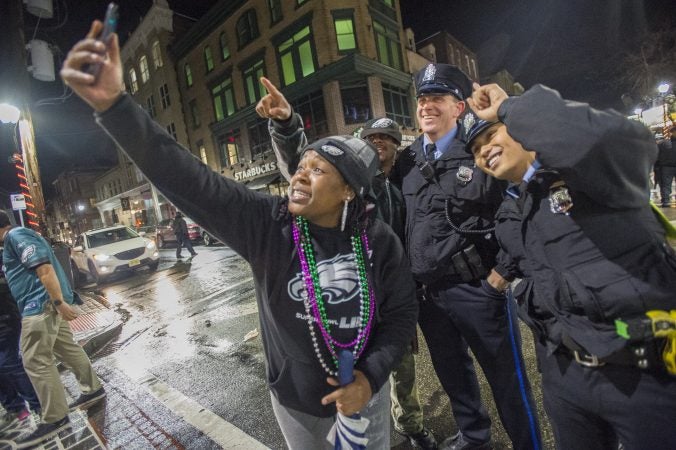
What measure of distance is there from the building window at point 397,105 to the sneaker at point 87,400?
61.1 feet

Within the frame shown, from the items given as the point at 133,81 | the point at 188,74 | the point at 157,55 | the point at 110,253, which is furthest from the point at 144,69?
the point at 110,253

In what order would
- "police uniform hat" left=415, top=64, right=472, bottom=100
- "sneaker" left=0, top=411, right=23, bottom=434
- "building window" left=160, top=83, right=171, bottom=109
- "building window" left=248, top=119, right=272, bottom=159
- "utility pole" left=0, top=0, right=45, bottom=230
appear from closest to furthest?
"police uniform hat" left=415, top=64, right=472, bottom=100 → "sneaker" left=0, top=411, right=23, bottom=434 → "utility pole" left=0, top=0, right=45, bottom=230 → "building window" left=248, top=119, right=272, bottom=159 → "building window" left=160, top=83, right=171, bottom=109

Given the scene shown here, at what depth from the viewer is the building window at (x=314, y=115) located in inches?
766

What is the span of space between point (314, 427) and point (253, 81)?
2432 centimetres

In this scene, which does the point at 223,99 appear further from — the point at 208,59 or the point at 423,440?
the point at 423,440

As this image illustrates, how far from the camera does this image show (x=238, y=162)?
992 inches

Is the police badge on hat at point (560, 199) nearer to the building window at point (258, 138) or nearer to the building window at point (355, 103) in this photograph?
the building window at point (355, 103)

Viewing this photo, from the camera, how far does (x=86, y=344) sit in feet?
17.4

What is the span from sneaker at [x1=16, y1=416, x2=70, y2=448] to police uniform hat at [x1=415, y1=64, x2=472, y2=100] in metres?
4.48

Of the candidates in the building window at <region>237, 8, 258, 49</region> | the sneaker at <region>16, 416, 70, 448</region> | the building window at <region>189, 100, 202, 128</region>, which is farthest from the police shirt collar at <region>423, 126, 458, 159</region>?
the building window at <region>189, 100, 202, 128</region>

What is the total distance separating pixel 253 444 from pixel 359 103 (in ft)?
61.4

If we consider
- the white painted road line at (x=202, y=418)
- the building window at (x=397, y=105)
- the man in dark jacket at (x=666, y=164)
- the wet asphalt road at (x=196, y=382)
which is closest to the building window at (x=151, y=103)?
the building window at (x=397, y=105)

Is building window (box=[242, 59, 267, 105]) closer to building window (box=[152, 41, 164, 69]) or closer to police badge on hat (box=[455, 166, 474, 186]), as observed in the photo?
building window (box=[152, 41, 164, 69])

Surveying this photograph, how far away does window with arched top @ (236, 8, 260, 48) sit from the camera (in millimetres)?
21500
